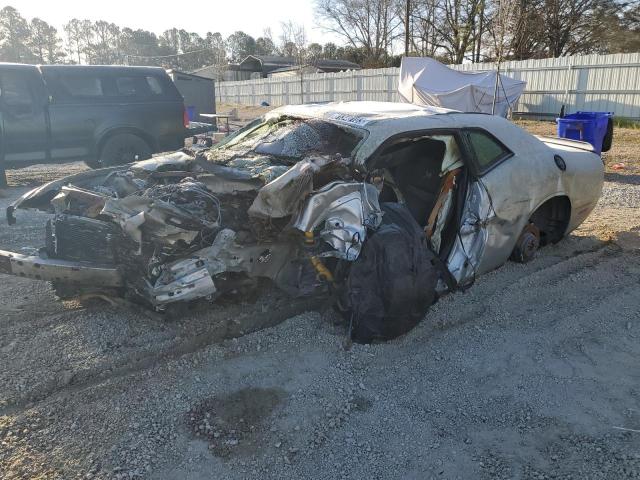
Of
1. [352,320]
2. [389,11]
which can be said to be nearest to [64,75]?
[352,320]

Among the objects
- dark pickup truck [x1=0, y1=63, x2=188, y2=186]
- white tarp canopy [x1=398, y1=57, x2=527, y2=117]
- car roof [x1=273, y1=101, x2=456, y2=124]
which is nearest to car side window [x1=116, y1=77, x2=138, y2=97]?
dark pickup truck [x1=0, y1=63, x2=188, y2=186]

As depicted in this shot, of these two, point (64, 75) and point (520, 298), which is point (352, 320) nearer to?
point (520, 298)

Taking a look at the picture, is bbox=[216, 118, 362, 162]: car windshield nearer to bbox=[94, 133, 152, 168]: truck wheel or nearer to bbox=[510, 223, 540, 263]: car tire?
bbox=[510, 223, 540, 263]: car tire

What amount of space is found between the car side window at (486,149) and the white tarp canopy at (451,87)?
13458mm

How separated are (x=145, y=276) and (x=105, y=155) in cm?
662

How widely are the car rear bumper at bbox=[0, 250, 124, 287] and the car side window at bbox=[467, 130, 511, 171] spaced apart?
9.54 feet

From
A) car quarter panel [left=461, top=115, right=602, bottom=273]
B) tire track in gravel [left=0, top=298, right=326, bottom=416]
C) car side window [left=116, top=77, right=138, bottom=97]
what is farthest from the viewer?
car side window [left=116, top=77, right=138, bottom=97]

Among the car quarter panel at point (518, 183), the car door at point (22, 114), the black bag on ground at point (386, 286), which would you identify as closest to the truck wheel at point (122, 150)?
the car door at point (22, 114)

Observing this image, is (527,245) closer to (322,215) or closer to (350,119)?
(350,119)

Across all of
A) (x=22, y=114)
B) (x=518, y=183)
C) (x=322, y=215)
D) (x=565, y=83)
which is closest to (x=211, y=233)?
(x=322, y=215)

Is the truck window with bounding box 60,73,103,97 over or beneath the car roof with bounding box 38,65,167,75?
beneath

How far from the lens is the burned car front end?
10.6 ft

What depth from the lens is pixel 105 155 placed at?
908 cm

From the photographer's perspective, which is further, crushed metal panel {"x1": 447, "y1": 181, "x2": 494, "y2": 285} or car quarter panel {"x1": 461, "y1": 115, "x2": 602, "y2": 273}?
car quarter panel {"x1": 461, "y1": 115, "x2": 602, "y2": 273}
